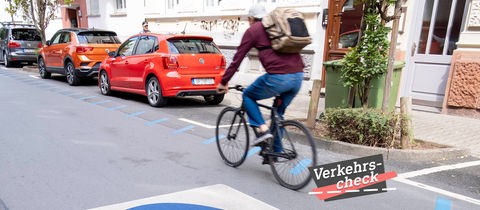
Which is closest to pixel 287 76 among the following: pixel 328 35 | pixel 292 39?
pixel 292 39

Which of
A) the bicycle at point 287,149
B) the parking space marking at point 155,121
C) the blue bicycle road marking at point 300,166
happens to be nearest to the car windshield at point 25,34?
the parking space marking at point 155,121

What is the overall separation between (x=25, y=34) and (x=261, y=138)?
16.2 meters

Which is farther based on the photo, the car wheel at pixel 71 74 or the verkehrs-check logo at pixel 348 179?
the car wheel at pixel 71 74

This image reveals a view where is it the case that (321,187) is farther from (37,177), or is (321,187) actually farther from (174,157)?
(37,177)

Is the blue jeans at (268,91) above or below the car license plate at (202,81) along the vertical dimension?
above

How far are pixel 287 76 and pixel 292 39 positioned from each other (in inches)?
14.8

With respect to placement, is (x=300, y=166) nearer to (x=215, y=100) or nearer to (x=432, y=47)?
(x=215, y=100)

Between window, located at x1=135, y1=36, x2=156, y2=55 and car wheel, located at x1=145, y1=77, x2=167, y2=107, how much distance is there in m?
0.70

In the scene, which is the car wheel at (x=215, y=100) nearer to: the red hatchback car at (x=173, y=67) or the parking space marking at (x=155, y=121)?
the red hatchback car at (x=173, y=67)

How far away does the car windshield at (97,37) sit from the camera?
435 inches

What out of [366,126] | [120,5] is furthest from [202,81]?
[120,5]

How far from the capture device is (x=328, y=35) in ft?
31.8

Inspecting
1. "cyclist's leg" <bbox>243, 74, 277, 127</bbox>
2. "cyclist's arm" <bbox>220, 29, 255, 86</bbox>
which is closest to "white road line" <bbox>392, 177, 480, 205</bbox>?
"cyclist's leg" <bbox>243, 74, 277, 127</bbox>

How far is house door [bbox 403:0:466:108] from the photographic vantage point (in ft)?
25.1
